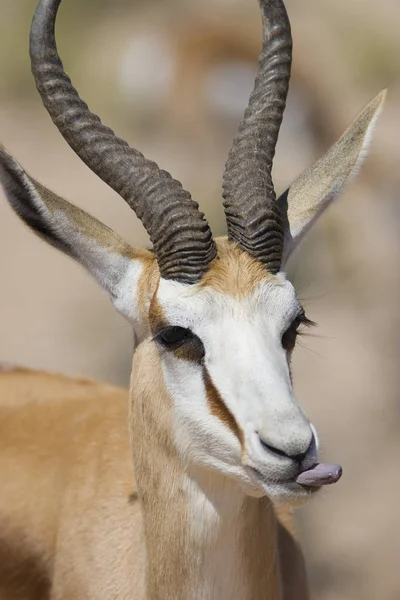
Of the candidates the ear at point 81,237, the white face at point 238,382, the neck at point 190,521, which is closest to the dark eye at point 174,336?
the white face at point 238,382

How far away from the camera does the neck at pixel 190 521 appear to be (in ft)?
13.5

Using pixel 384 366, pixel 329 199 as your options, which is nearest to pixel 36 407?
pixel 329 199

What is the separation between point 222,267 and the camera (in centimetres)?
416

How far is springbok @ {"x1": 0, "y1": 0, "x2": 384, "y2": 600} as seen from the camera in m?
3.82

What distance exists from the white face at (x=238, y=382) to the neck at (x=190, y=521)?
0.12 metres

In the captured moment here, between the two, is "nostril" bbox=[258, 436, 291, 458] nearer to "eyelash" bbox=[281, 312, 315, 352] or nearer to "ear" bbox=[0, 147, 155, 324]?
"eyelash" bbox=[281, 312, 315, 352]

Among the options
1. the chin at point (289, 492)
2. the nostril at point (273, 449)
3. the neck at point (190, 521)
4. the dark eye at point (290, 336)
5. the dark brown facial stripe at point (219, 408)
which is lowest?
the neck at point (190, 521)

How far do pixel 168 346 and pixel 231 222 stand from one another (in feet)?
1.99

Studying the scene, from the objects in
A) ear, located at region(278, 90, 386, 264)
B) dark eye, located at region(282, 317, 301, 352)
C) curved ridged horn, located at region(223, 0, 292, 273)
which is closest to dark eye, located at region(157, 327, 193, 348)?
dark eye, located at region(282, 317, 301, 352)

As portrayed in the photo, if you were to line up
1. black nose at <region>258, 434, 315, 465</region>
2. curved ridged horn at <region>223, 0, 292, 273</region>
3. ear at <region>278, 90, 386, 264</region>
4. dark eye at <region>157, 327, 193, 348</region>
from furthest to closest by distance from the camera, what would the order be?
ear at <region>278, 90, 386, 264</region>
curved ridged horn at <region>223, 0, 292, 273</region>
dark eye at <region>157, 327, 193, 348</region>
black nose at <region>258, 434, 315, 465</region>

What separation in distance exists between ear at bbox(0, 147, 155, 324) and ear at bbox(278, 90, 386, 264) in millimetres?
690

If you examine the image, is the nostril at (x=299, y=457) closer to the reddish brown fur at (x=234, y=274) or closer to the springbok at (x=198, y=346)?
the springbok at (x=198, y=346)

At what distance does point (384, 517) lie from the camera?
7.74 metres

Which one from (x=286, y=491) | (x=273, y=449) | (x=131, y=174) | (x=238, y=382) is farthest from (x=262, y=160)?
(x=286, y=491)
